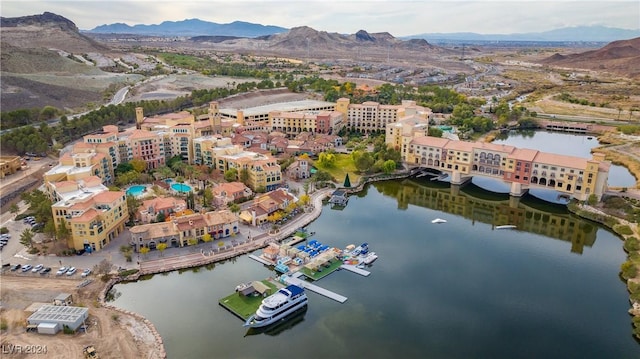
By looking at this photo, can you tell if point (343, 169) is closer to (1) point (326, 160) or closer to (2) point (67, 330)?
(1) point (326, 160)

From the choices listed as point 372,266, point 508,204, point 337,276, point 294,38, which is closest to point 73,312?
point 337,276

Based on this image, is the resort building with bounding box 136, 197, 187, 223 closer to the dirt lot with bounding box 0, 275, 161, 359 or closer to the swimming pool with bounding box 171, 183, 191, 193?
the swimming pool with bounding box 171, 183, 191, 193

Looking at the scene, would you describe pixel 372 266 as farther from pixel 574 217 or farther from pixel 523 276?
pixel 574 217

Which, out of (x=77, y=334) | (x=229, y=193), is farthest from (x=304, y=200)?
(x=77, y=334)

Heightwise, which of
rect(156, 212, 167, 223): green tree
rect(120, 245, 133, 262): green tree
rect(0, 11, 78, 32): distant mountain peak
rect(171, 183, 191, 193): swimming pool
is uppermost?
rect(0, 11, 78, 32): distant mountain peak

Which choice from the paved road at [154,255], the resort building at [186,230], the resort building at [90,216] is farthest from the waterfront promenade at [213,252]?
the resort building at [90,216]

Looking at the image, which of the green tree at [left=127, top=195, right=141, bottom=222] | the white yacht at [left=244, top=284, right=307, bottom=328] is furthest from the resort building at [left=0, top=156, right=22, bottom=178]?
the white yacht at [left=244, top=284, right=307, bottom=328]
